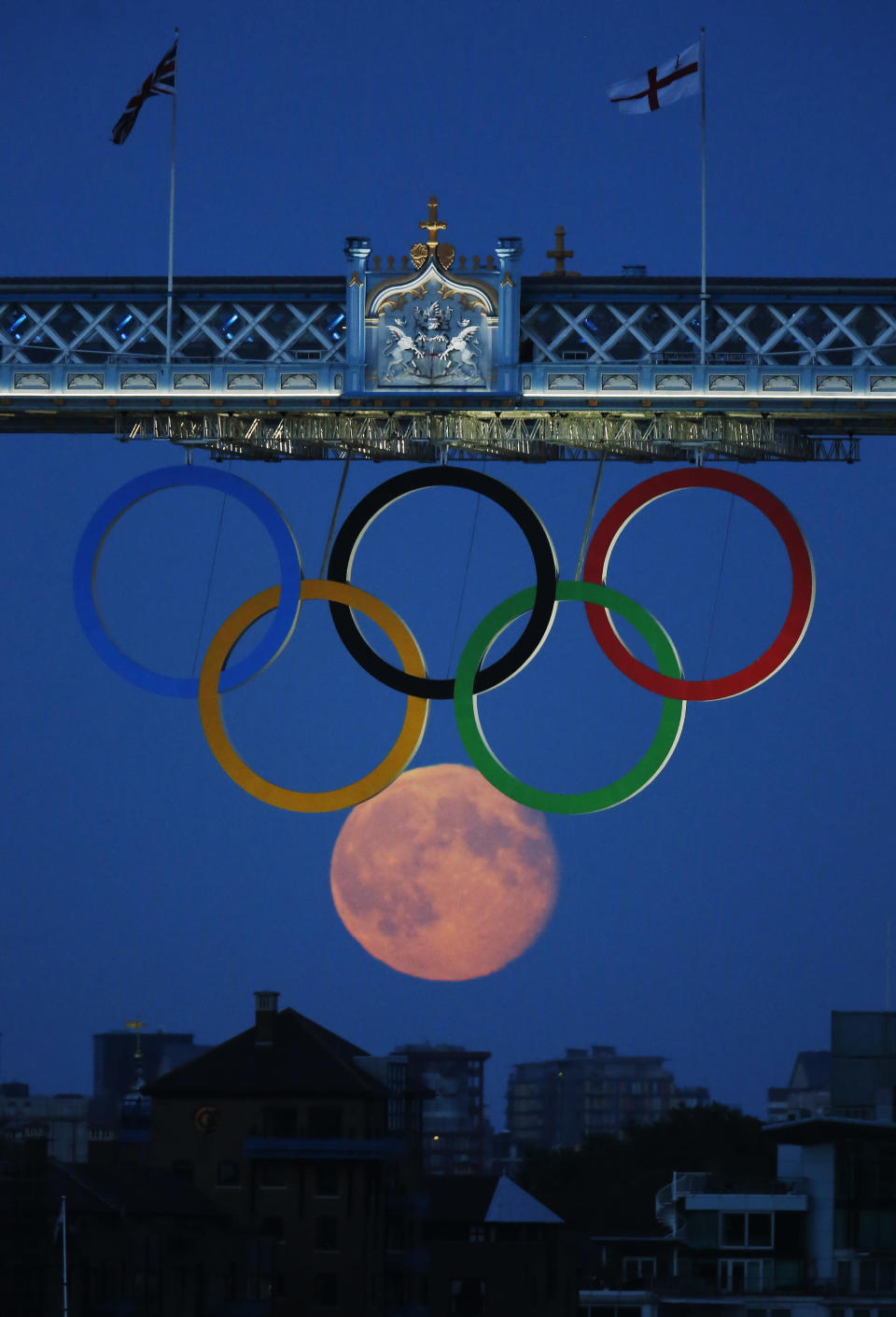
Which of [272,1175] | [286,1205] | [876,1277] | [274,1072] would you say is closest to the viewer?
[876,1277]

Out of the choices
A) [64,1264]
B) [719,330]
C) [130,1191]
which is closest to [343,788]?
[719,330]

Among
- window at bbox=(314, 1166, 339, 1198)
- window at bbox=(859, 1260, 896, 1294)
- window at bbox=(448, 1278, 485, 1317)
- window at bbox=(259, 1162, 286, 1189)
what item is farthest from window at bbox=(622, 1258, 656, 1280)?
window at bbox=(259, 1162, 286, 1189)

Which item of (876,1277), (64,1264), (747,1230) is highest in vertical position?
(747,1230)

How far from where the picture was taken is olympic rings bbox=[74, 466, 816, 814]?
30625mm

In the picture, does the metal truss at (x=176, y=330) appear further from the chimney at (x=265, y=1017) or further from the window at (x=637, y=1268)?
the window at (x=637, y=1268)

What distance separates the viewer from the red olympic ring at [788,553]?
3031 cm

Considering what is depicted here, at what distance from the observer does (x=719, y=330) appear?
101 ft

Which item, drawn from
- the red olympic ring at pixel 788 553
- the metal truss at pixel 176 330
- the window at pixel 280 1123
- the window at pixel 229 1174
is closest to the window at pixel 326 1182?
the window at pixel 280 1123

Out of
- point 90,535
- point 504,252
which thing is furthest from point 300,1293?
point 504,252

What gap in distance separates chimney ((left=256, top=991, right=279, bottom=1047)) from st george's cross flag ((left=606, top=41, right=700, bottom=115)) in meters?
18.3

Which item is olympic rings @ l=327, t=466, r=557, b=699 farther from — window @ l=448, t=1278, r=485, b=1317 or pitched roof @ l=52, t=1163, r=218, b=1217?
window @ l=448, t=1278, r=485, b=1317

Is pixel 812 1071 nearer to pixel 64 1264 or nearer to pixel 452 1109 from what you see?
pixel 452 1109

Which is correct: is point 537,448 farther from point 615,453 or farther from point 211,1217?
point 211,1217

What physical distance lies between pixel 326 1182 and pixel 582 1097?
2506 cm
